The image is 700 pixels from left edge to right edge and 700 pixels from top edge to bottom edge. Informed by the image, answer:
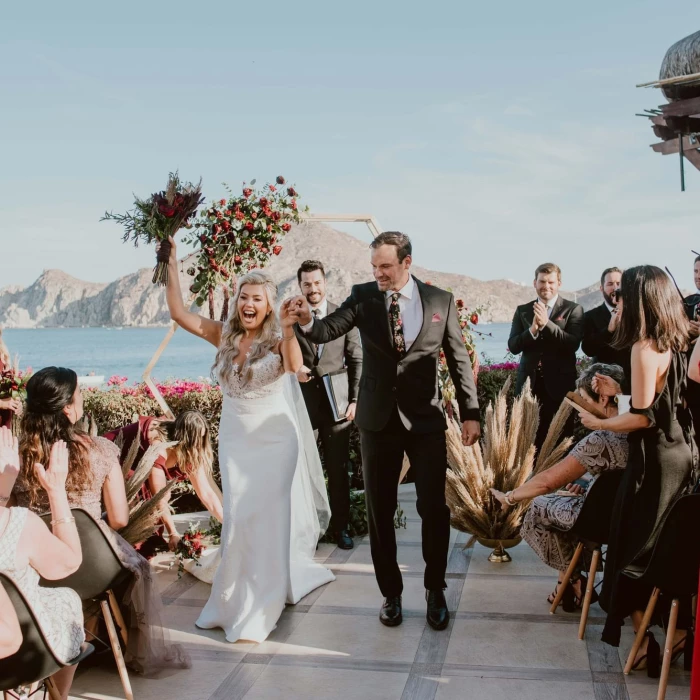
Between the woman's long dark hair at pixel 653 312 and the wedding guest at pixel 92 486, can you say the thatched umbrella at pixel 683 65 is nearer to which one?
the woman's long dark hair at pixel 653 312

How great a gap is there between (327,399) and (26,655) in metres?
3.40

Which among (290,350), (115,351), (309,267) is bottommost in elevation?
(115,351)

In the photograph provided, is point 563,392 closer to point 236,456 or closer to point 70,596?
point 236,456

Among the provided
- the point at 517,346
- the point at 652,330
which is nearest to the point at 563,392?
the point at 517,346

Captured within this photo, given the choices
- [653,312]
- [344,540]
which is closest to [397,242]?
[653,312]

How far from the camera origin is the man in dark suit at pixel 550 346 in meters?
6.24

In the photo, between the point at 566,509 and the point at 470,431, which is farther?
the point at 470,431

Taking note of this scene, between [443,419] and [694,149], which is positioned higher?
[694,149]

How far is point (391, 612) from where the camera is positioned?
405 cm

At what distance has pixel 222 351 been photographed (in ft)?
14.0

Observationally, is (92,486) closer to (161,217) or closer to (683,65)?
(161,217)

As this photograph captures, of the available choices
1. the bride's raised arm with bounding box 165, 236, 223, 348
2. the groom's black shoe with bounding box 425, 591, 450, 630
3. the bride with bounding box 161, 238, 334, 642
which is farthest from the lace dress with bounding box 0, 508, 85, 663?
the groom's black shoe with bounding box 425, 591, 450, 630

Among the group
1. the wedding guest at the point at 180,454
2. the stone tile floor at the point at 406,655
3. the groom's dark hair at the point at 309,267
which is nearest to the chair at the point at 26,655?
the stone tile floor at the point at 406,655

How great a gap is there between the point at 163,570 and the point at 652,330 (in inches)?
135
